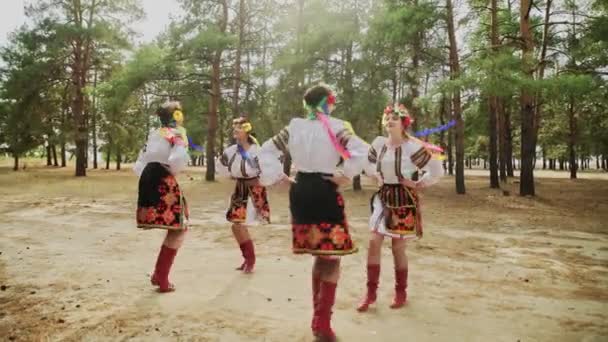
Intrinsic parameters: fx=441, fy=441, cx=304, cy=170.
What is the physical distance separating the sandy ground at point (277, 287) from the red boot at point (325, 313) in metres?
0.20

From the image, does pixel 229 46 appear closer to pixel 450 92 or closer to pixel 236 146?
pixel 450 92

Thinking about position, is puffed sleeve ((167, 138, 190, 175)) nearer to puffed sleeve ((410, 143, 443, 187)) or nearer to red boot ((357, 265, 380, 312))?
red boot ((357, 265, 380, 312))

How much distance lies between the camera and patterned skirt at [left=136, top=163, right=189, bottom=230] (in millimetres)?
4863

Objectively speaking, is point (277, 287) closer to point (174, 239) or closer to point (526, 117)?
point (174, 239)

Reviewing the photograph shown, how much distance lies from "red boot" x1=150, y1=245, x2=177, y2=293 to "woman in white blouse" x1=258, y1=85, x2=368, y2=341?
1.89m

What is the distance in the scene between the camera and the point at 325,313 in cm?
361

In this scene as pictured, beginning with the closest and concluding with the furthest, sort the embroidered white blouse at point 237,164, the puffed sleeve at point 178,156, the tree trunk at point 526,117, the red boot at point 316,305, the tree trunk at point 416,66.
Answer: the red boot at point 316,305 < the puffed sleeve at point 178,156 < the embroidered white blouse at point 237,164 < the tree trunk at point 526,117 < the tree trunk at point 416,66

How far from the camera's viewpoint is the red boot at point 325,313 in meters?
3.57

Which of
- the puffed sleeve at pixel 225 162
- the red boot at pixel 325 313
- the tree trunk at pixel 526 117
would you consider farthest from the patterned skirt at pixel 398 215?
the tree trunk at pixel 526 117

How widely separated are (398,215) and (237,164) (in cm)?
231

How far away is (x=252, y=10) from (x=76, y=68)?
38.7 feet

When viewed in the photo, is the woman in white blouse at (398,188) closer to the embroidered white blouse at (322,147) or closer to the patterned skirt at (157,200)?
the embroidered white blouse at (322,147)

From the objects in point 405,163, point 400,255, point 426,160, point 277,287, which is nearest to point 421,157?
point 426,160

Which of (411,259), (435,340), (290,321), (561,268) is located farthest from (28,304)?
(561,268)
